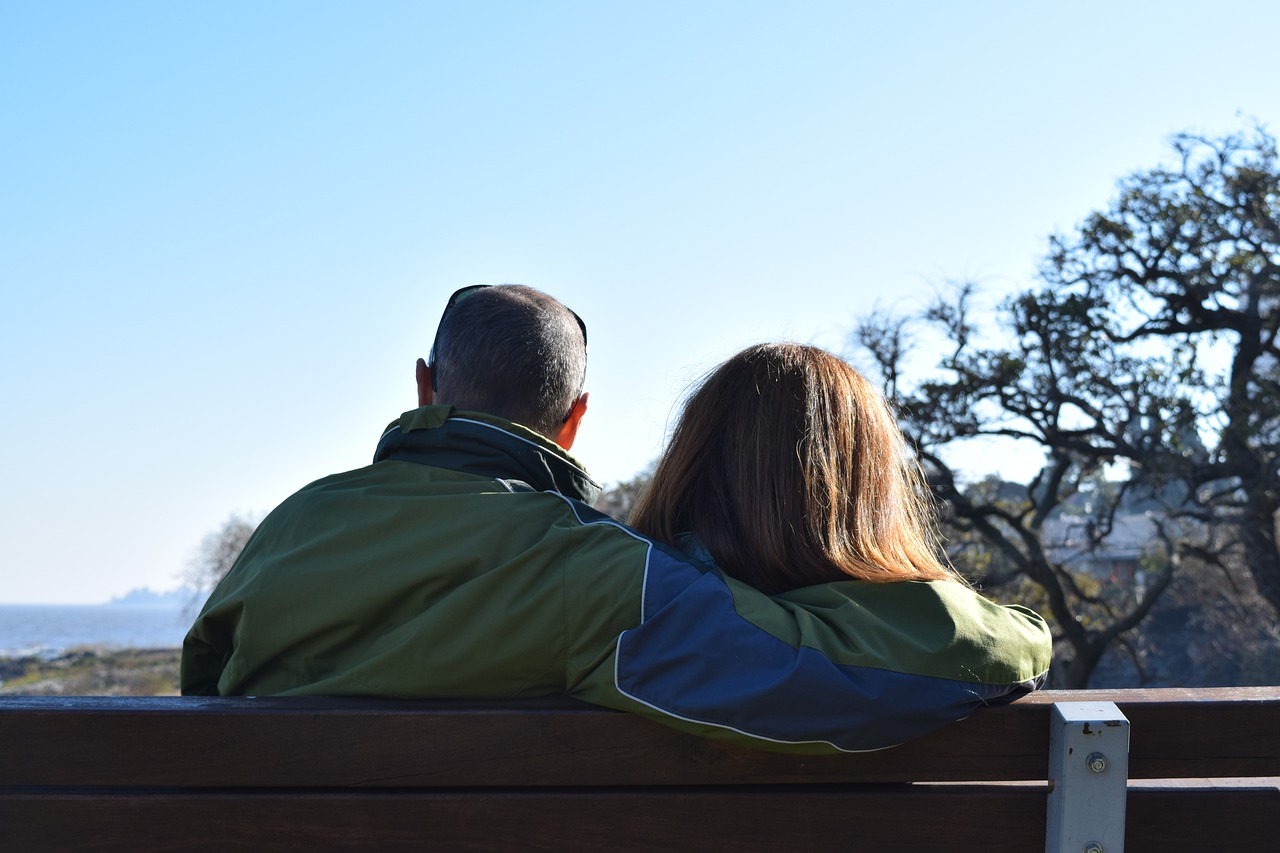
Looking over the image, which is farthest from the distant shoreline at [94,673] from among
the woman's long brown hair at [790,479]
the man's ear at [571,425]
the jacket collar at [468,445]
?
the woman's long brown hair at [790,479]

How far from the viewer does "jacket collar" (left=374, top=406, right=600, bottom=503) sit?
2.01 m

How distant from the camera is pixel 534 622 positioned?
5.62 ft

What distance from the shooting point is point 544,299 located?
2.53 meters

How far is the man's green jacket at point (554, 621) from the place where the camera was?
5.20 ft

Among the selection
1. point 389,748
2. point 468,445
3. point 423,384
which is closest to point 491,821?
point 389,748

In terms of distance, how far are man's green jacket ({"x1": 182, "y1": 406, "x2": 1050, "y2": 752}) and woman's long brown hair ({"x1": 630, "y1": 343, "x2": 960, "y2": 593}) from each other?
171 mm

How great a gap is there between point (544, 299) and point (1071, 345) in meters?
10.9

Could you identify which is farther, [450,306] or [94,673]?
[94,673]

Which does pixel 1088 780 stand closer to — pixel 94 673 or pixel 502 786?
pixel 502 786

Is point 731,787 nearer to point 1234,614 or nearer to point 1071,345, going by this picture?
point 1071,345

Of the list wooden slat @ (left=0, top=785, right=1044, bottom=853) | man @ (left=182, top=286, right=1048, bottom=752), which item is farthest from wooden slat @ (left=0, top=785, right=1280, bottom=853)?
man @ (left=182, top=286, right=1048, bottom=752)

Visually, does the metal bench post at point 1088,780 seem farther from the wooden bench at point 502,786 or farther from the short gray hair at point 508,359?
the short gray hair at point 508,359

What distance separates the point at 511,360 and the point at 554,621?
0.79m

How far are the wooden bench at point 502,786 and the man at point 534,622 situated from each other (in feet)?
0.27
